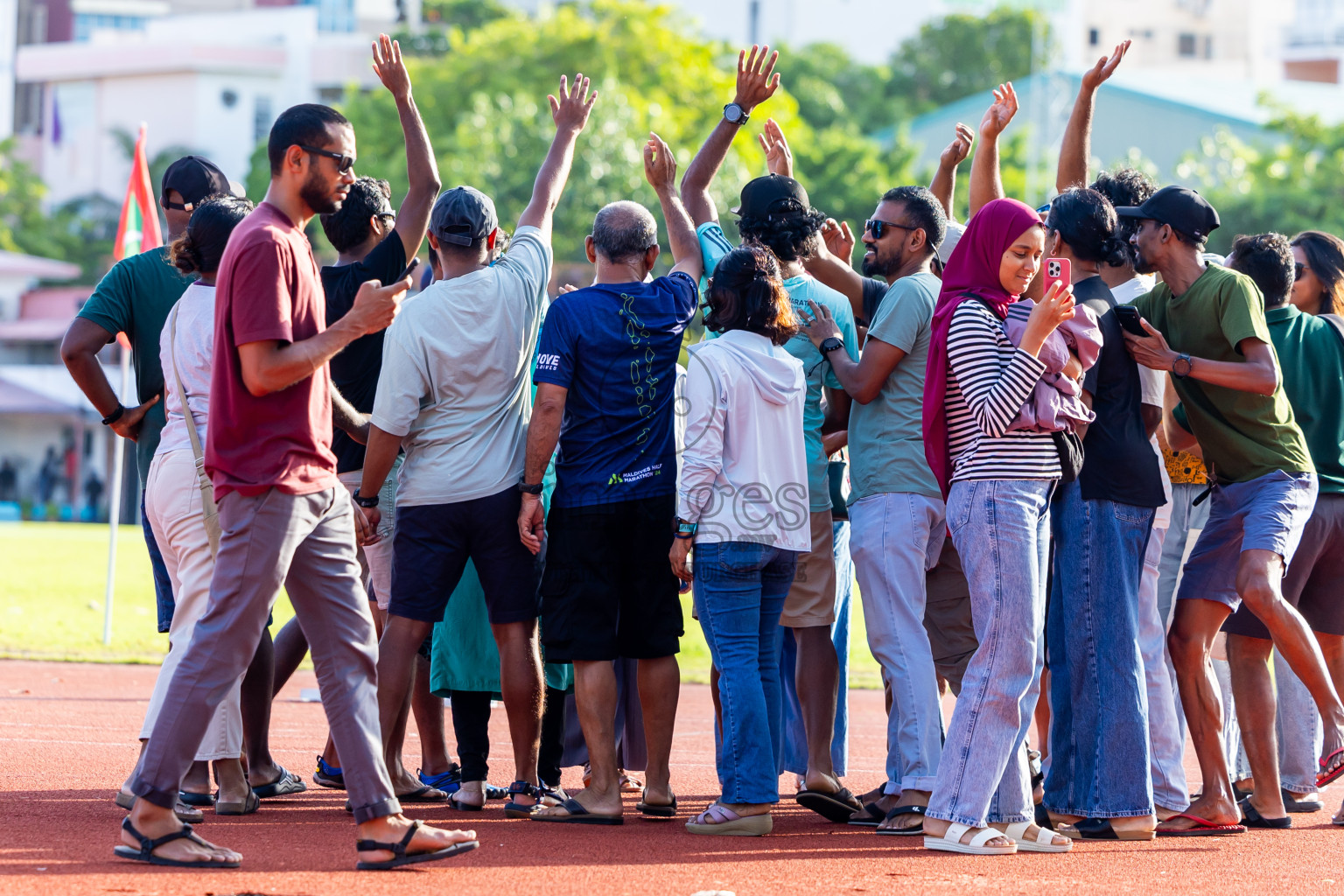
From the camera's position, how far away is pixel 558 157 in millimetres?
6562

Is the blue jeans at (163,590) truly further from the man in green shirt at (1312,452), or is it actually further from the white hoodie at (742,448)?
the man in green shirt at (1312,452)

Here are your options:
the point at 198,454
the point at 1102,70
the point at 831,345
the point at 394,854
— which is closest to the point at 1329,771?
the point at 831,345

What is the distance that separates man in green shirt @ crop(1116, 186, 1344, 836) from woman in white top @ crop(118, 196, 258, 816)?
3753 mm

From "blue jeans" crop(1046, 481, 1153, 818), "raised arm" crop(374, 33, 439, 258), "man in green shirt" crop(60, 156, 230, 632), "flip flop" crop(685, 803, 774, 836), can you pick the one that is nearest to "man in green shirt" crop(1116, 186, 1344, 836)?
"blue jeans" crop(1046, 481, 1153, 818)

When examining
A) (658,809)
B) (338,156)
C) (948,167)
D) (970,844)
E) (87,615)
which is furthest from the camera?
(87,615)

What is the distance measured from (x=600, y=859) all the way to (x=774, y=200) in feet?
9.16

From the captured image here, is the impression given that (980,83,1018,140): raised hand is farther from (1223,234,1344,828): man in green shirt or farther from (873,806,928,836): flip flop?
(873,806,928,836): flip flop

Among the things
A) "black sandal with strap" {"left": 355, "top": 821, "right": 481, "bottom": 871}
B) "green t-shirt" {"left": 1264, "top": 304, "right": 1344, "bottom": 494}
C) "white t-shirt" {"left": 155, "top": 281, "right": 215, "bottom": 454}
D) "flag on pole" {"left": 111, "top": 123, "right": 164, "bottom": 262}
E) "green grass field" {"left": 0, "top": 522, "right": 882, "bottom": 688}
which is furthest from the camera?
"flag on pole" {"left": 111, "top": 123, "right": 164, "bottom": 262}

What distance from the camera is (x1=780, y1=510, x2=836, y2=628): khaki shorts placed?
652 centimetres

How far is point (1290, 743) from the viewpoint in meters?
7.20

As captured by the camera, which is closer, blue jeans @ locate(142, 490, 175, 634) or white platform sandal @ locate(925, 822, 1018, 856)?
white platform sandal @ locate(925, 822, 1018, 856)

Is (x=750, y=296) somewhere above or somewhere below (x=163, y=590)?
above

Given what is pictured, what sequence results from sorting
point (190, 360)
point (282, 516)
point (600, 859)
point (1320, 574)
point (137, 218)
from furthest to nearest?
point (137, 218), point (1320, 574), point (190, 360), point (600, 859), point (282, 516)

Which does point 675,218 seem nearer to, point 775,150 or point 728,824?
point 775,150
